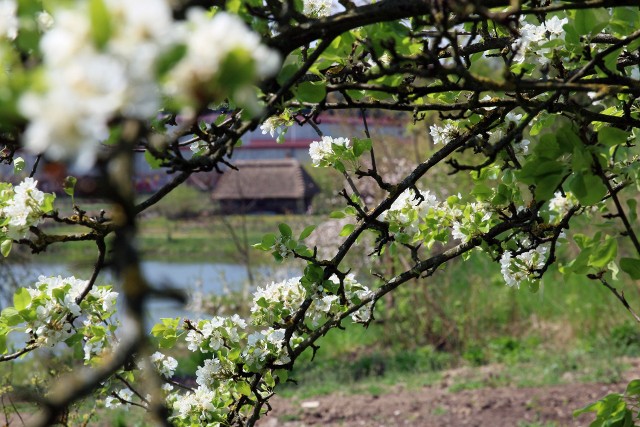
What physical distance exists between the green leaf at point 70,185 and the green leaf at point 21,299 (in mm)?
217

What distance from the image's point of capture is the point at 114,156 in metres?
0.53

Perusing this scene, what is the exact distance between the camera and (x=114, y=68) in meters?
0.52

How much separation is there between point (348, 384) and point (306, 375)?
52cm

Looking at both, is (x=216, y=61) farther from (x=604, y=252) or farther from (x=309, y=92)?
(x=604, y=252)

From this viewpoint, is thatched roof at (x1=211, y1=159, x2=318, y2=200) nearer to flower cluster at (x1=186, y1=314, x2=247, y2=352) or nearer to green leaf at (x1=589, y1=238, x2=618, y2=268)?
flower cluster at (x1=186, y1=314, x2=247, y2=352)

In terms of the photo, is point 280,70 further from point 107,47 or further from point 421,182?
point 421,182

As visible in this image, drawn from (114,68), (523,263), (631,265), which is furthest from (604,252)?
(114,68)

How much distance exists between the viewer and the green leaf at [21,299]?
1512mm

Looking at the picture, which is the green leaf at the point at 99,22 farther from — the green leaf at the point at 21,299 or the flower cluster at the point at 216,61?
the green leaf at the point at 21,299

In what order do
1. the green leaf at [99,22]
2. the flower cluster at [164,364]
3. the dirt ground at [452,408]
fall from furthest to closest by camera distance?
the dirt ground at [452,408]
the flower cluster at [164,364]
the green leaf at [99,22]

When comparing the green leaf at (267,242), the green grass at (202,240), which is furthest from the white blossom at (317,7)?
the green grass at (202,240)

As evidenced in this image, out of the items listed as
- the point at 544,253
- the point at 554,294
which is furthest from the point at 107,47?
the point at 554,294

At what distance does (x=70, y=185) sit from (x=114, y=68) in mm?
1124

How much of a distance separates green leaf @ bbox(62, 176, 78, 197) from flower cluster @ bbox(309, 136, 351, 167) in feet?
2.01
